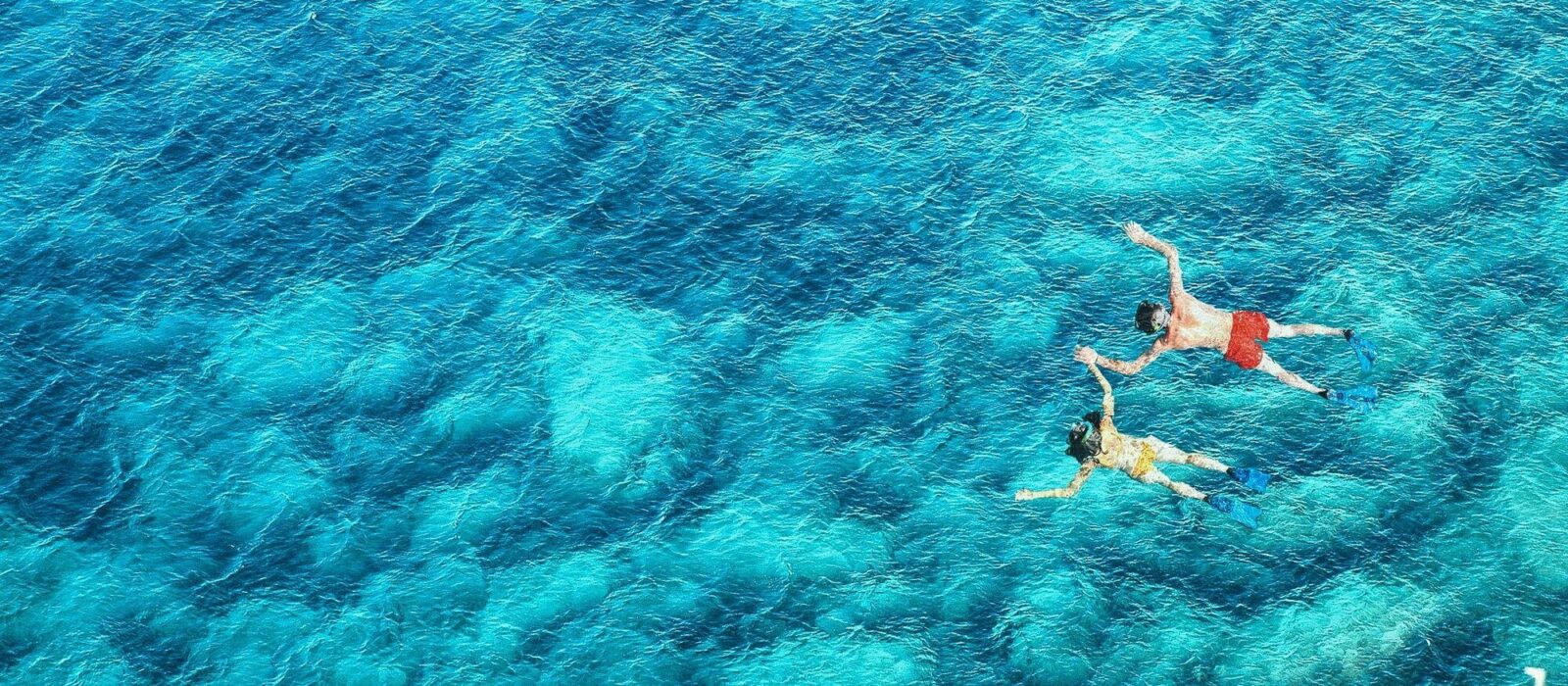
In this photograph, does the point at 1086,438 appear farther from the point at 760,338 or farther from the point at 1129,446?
the point at 760,338

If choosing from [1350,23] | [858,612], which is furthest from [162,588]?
[1350,23]

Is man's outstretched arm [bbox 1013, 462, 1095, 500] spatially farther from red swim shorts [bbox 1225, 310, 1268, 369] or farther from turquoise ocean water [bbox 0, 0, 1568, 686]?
turquoise ocean water [bbox 0, 0, 1568, 686]

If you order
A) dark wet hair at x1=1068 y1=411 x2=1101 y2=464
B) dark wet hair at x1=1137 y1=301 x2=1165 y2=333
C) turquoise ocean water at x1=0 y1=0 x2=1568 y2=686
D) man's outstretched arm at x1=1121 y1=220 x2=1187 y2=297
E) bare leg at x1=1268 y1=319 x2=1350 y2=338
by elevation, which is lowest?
turquoise ocean water at x1=0 y1=0 x2=1568 y2=686

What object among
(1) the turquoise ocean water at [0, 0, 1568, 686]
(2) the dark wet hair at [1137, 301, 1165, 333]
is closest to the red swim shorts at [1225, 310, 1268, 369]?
(2) the dark wet hair at [1137, 301, 1165, 333]

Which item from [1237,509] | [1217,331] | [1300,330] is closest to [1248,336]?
[1217,331]

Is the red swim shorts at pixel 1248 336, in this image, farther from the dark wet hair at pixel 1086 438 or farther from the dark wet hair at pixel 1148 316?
the dark wet hair at pixel 1086 438

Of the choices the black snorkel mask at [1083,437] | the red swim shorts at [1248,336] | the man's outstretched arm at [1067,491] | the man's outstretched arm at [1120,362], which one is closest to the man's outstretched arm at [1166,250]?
the man's outstretched arm at [1120,362]
